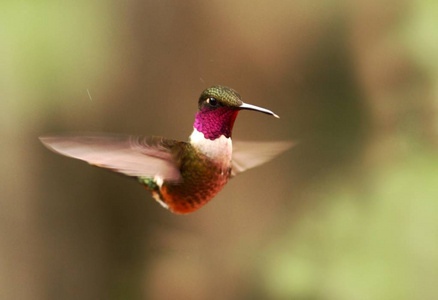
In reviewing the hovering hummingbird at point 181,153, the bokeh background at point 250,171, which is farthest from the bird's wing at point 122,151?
the bokeh background at point 250,171

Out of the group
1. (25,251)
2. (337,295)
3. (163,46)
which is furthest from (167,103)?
(337,295)

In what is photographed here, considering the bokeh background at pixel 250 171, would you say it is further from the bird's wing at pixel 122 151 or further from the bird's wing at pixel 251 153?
the bird's wing at pixel 122 151

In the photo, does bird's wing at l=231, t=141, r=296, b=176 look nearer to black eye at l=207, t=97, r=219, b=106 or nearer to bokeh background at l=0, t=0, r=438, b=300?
black eye at l=207, t=97, r=219, b=106

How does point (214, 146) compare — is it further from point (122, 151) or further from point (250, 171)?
point (250, 171)

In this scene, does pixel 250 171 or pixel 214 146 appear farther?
pixel 250 171

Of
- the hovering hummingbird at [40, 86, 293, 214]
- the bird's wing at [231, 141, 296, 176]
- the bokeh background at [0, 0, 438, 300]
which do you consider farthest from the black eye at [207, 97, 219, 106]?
the bokeh background at [0, 0, 438, 300]

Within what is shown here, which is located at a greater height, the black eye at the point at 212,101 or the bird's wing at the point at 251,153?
the black eye at the point at 212,101

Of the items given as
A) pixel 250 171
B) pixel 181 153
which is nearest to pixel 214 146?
pixel 181 153
